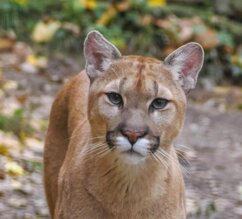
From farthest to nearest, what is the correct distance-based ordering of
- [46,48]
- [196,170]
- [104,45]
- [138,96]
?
[46,48], [196,170], [104,45], [138,96]

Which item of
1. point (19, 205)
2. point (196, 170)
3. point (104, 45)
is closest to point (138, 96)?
point (104, 45)

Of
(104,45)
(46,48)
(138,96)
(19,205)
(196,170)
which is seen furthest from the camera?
(46,48)

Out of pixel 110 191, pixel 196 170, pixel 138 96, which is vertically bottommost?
pixel 196 170

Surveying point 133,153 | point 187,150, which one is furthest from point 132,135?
point 187,150

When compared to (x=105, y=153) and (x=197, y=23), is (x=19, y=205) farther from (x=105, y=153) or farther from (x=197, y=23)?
(x=197, y=23)

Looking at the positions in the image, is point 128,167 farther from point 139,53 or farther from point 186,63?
point 139,53

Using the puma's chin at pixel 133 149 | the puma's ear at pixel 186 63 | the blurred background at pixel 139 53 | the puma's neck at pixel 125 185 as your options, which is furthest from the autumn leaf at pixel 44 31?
the puma's chin at pixel 133 149

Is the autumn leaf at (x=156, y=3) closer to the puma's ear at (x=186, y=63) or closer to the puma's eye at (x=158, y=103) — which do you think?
the puma's ear at (x=186, y=63)

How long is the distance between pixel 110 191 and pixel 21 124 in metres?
3.58

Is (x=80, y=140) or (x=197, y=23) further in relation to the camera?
(x=197, y=23)

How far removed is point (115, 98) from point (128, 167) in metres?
0.40

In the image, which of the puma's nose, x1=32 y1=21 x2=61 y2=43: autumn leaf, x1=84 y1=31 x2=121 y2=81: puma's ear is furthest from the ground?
the puma's nose

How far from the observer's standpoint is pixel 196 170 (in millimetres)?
8148

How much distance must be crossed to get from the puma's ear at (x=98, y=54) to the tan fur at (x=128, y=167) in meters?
0.07
